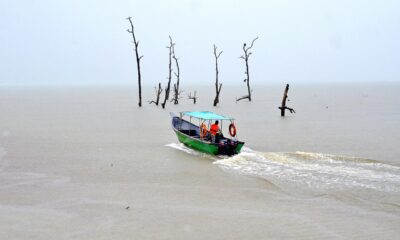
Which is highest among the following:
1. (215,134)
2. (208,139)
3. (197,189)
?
(215,134)

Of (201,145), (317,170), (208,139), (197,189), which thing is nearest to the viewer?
(197,189)

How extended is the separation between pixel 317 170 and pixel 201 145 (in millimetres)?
5789

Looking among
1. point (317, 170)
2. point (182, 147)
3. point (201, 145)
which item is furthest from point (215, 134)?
point (317, 170)

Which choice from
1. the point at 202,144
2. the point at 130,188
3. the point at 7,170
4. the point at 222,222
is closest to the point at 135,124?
the point at 202,144

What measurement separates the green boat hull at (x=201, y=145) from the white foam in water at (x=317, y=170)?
435 mm

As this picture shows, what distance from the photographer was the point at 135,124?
32.2m

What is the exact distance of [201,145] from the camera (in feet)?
64.5

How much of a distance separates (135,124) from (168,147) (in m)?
10.8

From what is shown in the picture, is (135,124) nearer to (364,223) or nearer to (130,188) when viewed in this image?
(130,188)

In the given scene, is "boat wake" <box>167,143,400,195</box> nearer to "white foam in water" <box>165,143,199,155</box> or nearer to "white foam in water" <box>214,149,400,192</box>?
"white foam in water" <box>214,149,400,192</box>

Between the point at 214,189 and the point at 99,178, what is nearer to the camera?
the point at 214,189

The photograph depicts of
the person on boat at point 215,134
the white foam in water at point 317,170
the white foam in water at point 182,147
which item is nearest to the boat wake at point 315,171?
the white foam in water at point 317,170

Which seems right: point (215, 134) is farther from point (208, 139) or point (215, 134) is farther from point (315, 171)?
point (315, 171)

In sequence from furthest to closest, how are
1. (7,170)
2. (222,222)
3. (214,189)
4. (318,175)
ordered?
(7,170)
(318,175)
(214,189)
(222,222)
